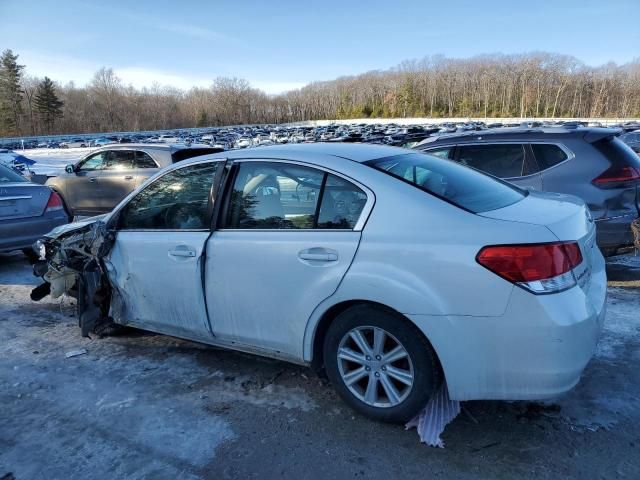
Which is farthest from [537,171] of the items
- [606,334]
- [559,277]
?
[559,277]

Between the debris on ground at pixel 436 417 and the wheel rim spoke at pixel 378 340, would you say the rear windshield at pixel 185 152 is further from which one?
the debris on ground at pixel 436 417

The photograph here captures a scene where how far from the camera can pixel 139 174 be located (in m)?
9.33

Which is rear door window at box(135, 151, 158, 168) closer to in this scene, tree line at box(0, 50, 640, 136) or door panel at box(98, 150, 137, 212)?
door panel at box(98, 150, 137, 212)

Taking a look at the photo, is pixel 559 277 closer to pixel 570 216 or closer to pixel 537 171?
pixel 570 216

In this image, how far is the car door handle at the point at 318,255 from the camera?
8.97ft

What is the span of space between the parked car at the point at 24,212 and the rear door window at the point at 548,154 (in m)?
6.19

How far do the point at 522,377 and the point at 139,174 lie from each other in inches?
333

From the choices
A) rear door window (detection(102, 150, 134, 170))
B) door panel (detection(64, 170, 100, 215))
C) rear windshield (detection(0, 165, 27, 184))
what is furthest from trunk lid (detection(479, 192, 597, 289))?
door panel (detection(64, 170, 100, 215))

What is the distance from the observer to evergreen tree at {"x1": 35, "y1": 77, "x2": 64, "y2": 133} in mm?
99062

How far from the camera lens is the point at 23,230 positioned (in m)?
6.29

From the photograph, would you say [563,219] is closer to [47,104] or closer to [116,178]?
[116,178]

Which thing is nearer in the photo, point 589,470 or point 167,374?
point 589,470

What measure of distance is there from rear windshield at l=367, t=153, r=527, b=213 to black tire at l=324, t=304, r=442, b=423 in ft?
2.36

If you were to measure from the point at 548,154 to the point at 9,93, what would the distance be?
107m
